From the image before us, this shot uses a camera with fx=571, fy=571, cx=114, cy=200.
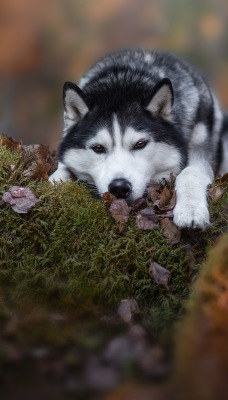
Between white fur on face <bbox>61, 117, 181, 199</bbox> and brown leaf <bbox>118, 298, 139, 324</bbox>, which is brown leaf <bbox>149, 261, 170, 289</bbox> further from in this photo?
white fur on face <bbox>61, 117, 181, 199</bbox>

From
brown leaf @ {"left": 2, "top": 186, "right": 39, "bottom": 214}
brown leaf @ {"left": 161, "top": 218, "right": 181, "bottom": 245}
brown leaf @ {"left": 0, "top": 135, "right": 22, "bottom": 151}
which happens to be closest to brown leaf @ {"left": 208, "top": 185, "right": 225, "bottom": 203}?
brown leaf @ {"left": 161, "top": 218, "right": 181, "bottom": 245}

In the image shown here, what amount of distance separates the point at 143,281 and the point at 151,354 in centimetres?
132

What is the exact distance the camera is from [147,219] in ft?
13.8

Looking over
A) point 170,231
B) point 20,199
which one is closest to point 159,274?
point 170,231

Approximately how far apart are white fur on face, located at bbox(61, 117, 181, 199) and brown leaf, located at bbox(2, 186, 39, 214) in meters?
0.64

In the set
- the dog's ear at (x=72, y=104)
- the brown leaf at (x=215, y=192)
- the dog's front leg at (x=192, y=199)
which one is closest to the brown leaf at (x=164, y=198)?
the dog's front leg at (x=192, y=199)

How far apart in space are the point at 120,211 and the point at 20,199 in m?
0.76

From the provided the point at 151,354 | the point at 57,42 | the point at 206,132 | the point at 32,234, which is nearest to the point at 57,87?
the point at 57,42

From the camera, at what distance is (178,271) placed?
13.0 feet

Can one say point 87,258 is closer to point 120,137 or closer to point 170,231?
point 170,231

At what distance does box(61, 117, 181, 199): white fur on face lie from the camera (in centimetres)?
Answer: 465

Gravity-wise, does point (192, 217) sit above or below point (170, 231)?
above

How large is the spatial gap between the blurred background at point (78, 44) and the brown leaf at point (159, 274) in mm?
13645

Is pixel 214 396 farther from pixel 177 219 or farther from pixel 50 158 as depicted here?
pixel 50 158
